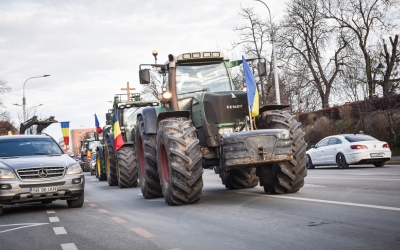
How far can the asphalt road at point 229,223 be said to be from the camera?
23.1ft

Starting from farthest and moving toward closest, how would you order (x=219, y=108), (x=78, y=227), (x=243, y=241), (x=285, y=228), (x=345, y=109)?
(x=345, y=109), (x=219, y=108), (x=78, y=227), (x=285, y=228), (x=243, y=241)

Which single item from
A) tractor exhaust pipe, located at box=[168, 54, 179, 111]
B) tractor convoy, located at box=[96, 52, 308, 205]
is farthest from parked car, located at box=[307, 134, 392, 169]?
tractor exhaust pipe, located at box=[168, 54, 179, 111]

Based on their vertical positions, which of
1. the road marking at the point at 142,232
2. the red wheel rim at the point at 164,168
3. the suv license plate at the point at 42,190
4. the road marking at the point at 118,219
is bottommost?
the road marking at the point at 118,219

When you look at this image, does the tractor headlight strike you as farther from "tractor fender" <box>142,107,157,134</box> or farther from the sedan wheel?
the sedan wheel

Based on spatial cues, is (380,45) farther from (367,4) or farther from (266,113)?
(266,113)

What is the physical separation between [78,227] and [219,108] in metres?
3.86

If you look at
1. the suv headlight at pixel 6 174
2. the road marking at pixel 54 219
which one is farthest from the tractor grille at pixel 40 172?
the road marking at pixel 54 219

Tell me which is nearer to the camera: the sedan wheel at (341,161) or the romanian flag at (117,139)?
the romanian flag at (117,139)

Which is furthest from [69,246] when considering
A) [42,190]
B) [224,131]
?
[224,131]

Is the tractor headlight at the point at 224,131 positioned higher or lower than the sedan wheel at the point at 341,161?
higher

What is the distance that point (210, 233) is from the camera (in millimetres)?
7953

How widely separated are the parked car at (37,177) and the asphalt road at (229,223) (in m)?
0.37

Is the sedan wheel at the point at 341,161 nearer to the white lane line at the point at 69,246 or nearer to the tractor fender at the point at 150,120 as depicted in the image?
the tractor fender at the point at 150,120

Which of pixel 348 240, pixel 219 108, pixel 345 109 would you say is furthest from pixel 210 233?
pixel 345 109
